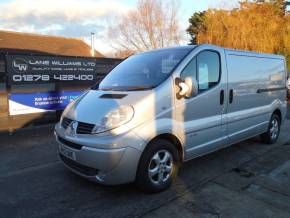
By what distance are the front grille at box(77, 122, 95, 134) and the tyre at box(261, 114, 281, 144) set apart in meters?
4.35

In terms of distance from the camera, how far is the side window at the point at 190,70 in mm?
4531

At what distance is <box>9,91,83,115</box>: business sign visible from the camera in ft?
24.1

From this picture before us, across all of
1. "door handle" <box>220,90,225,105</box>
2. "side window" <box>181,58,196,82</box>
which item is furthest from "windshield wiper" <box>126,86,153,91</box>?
"door handle" <box>220,90,225,105</box>

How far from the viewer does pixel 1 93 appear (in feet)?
23.3

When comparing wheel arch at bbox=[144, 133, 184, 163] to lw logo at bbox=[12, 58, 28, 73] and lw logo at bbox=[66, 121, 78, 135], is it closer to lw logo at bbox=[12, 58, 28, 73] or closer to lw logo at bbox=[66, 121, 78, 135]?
lw logo at bbox=[66, 121, 78, 135]

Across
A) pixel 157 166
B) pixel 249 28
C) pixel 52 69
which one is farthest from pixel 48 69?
pixel 249 28

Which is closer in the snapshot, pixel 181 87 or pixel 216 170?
pixel 181 87

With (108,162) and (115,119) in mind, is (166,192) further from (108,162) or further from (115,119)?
(115,119)

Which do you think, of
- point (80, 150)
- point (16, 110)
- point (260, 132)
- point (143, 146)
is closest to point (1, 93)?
point (16, 110)

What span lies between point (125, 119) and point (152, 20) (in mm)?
27779

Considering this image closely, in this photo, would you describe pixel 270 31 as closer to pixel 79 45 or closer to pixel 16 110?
pixel 79 45

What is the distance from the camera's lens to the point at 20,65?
750 centimetres

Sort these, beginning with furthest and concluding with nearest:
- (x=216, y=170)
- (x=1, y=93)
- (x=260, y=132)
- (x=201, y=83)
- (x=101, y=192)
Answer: (x=1, y=93) → (x=260, y=132) → (x=216, y=170) → (x=201, y=83) → (x=101, y=192)

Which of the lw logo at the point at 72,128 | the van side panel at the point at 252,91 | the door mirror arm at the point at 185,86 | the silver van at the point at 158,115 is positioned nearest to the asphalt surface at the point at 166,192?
the silver van at the point at 158,115
